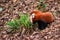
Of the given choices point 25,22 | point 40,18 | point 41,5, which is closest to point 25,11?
point 41,5

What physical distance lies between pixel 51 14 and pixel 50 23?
0.20 meters

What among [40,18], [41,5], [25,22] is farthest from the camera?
[41,5]

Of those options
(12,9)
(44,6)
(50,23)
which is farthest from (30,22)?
(12,9)

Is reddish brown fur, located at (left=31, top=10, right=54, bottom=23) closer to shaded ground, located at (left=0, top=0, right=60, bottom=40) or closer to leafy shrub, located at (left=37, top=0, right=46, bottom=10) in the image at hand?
shaded ground, located at (left=0, top=0, right=60, bottom=40)

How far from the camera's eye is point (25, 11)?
5270 mm

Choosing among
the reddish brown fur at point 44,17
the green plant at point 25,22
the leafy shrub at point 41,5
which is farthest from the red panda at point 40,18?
the leafy shrub at point 41,5

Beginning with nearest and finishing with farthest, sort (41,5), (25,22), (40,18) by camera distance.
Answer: (40,18) < (25,22) < (41,5)

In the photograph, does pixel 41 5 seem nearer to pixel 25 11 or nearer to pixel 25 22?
pixel 25 11

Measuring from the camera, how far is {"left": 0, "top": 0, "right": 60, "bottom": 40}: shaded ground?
14.4ft

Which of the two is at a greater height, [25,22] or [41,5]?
[41,5]

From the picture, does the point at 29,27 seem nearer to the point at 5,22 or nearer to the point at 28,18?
the point at 28,18

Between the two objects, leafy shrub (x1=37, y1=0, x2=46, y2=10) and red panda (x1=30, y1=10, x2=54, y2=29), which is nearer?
red panda (x1=30, y1=10, x2=54, y2=29)

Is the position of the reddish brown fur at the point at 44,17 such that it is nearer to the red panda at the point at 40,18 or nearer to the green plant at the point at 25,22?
the red panda at the point at 40,18

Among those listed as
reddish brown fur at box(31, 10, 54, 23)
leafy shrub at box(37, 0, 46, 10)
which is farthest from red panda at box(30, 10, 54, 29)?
leafy shrub at box(37, 0, 46, 10)
